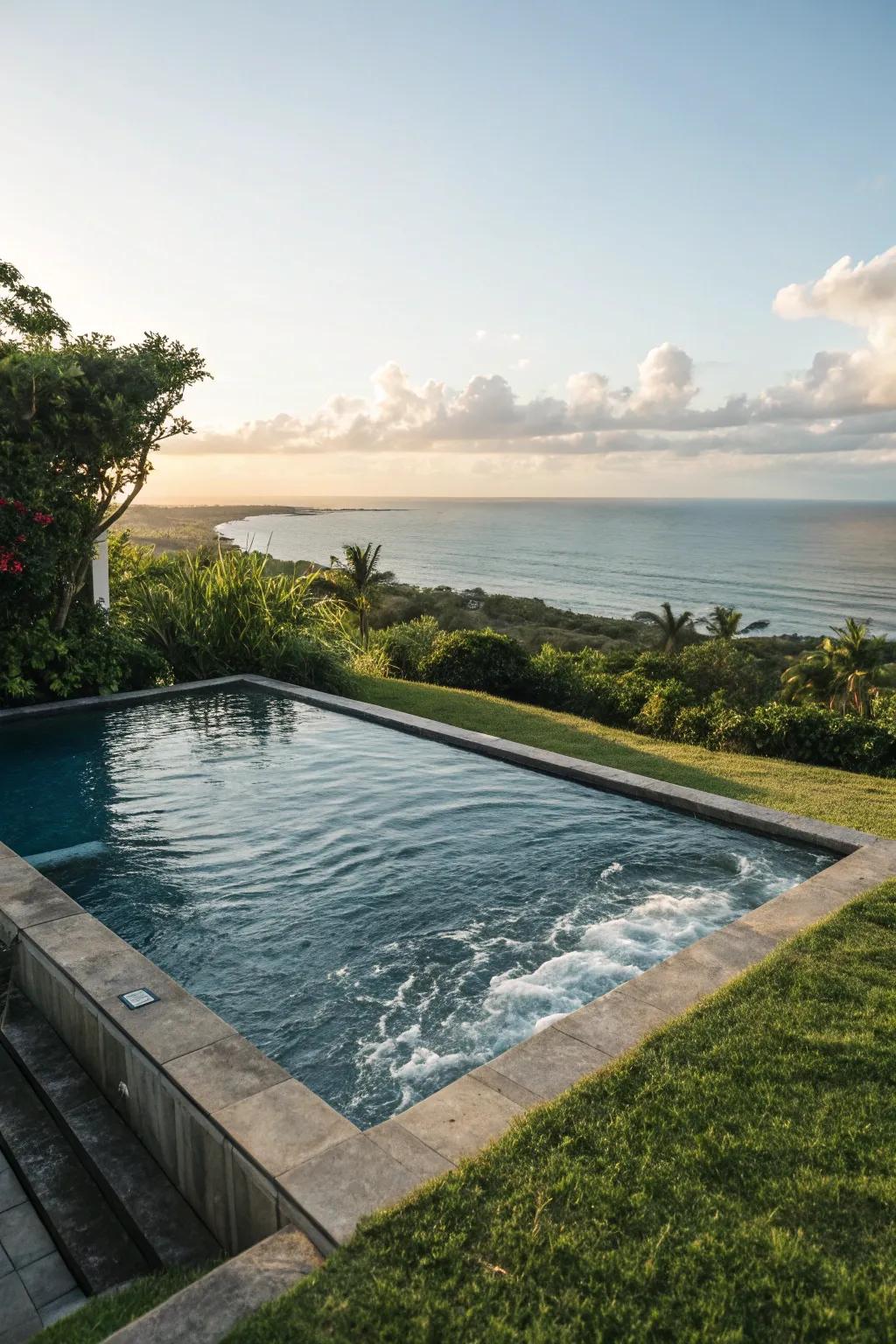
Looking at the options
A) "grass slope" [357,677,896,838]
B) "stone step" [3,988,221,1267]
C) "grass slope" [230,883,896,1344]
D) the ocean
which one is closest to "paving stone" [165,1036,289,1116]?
"stone step" [3,988,221,1267]

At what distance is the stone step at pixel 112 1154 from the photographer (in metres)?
2.63

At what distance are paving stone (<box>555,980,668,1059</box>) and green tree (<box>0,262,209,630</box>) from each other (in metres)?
7.97

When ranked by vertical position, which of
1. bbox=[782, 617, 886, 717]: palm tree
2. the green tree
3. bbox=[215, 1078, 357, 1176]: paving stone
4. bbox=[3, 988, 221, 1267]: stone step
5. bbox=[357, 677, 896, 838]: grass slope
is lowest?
bbox=[782, 617, 886, 717]: palm tree

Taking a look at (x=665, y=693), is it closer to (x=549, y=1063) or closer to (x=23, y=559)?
(x=23, y=559)

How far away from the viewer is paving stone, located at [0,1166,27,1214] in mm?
2850

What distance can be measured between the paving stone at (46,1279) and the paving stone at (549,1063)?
148 centimetres

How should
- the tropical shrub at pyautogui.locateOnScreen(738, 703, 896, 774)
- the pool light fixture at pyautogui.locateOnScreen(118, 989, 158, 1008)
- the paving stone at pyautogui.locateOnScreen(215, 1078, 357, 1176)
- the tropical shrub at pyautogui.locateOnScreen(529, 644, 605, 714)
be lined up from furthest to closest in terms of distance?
the tropical shrub at pyautogui.locateOnScreen(529, 644, 605, 714), the tropical shrub at pyautogui.locateOnScreen(738, 703, 896, 774), the pool light fixture at pyautogui.locateOnScreen(118, 989, 158, 1008), the paving stone at pyautogui.locateOnScreen(215, 1078, 357, 1176)

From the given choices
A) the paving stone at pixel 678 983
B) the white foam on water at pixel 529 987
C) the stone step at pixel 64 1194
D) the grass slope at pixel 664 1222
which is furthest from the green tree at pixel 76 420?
the grass slope at pixel 664 1222

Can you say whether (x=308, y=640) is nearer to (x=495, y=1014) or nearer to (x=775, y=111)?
(x=495, y=1014)

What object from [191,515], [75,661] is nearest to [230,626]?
[75,661]

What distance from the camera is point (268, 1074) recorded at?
119 inches

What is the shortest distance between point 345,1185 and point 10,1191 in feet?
4.26

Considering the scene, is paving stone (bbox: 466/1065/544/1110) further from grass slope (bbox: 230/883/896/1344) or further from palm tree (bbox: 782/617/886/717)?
palm tree (bbox: 782/617/886/717)

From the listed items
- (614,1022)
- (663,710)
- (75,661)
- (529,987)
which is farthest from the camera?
(663,710)
